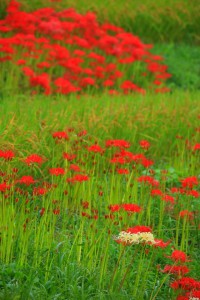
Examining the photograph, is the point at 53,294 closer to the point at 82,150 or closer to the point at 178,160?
the point at 82,150

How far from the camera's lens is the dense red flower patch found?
346 inches

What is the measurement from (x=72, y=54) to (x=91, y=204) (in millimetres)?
5191

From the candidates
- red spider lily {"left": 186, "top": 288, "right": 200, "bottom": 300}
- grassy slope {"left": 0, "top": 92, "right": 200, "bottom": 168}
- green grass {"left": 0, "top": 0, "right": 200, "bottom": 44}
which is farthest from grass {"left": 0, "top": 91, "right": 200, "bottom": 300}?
green grass {"left": 0, "top": 0, "right": 200, "bottom": 44}

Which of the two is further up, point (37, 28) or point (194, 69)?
point (37, 28)

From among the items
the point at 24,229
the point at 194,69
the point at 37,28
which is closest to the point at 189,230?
the point at 24,229

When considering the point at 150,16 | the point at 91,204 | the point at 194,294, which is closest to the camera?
the point at 194,294

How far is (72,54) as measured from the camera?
32.6ft

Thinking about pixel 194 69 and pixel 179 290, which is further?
pixel 194 69

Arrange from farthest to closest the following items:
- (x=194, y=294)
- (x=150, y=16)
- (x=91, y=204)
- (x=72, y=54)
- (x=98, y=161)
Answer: (x=150, y=16)
(x=72, y=54)
(x=98, y=161)
(x=91, y=204)
(x=194, y=294)

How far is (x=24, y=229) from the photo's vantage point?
4.06m

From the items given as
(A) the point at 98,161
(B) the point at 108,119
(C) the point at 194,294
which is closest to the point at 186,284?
(C) the point at 194,294

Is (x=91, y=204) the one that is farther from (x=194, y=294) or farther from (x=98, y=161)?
(x=194, y=294)

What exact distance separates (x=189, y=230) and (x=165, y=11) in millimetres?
7911

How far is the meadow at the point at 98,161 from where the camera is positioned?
3.90m
